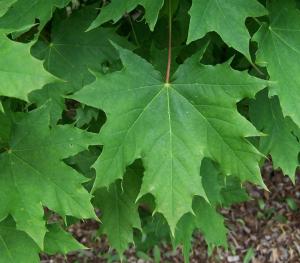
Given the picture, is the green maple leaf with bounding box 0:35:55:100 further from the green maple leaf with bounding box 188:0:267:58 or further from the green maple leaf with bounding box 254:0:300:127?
the green maple leaf with bounding box 254:0:300:127

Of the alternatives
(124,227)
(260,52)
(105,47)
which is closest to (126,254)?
(124,227)

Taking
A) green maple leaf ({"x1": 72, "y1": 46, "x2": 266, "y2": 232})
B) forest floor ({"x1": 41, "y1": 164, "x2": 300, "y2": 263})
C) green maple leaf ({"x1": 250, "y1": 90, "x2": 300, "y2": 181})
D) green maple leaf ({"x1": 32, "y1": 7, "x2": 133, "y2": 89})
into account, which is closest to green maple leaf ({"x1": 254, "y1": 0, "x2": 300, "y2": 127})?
green maple leaf ({"x1": 72, "y1": 46, "x2": 266, "y2": 232})

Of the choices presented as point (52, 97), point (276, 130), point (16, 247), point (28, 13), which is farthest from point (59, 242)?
point (276, 130)

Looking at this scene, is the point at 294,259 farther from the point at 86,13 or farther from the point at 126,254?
the point at 86,13

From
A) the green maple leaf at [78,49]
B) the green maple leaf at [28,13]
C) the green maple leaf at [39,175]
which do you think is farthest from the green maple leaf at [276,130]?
the green maple leaf at [28,13]

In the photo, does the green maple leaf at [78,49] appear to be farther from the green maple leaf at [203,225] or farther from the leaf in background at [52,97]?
the green maple leaf at [203,225]
